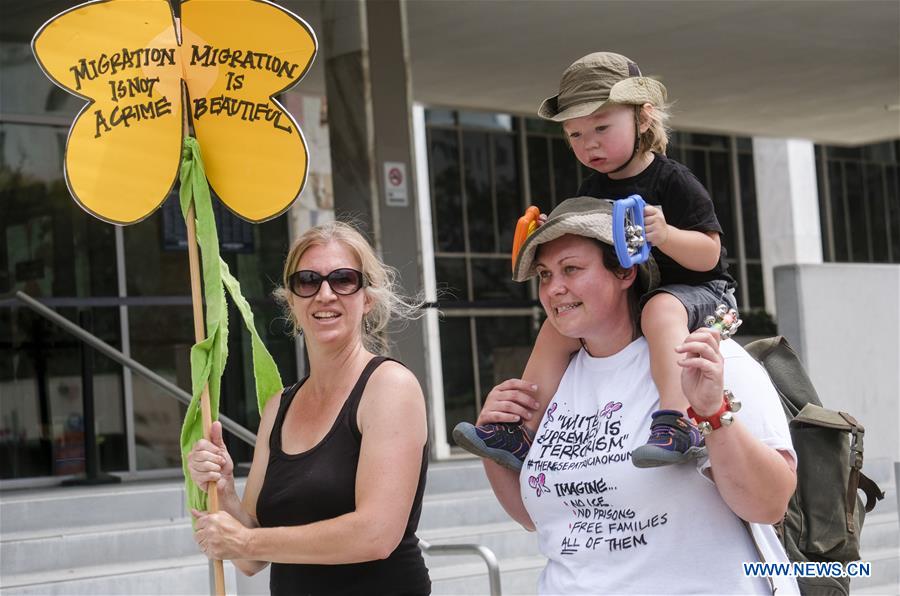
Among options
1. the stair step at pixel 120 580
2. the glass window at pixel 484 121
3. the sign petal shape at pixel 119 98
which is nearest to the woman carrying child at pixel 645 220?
the sign petal shape at pixel 119 98

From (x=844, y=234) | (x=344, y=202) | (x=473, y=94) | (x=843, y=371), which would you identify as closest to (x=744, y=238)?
(x=844, y=234)

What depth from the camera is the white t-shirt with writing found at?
2.48 metres

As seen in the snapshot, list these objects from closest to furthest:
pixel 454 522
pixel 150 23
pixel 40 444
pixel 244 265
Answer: pixel 150 23
pixel 454 522
pixel 40 444
pixel 244 265

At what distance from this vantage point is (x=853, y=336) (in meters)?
9.24

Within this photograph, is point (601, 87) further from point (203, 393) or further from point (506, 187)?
point (506, 187)

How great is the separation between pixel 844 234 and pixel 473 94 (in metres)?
10.9

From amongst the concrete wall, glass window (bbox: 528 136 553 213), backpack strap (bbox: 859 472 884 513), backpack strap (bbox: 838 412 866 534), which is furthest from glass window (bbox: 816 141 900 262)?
backpack strap (bbox: 838 412 866 534)

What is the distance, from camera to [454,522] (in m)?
7.00

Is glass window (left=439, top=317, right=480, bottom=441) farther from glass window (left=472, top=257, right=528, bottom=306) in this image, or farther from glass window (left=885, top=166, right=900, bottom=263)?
glass window (left=885, top=166, right=900, bottom=263)

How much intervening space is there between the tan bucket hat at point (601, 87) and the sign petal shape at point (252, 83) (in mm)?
706

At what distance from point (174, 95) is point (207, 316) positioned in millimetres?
609

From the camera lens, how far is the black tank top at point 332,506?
288 cm

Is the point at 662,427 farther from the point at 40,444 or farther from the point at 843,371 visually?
the point at 40,444

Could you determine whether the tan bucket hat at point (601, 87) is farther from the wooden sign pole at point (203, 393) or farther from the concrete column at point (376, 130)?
the concrete column at point (376, 130)
